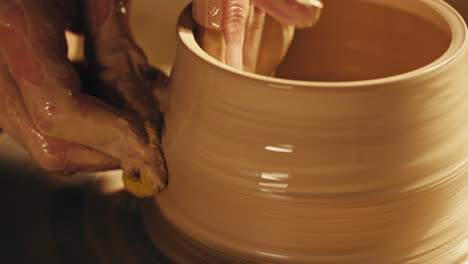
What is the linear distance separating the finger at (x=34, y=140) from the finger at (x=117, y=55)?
13 cm

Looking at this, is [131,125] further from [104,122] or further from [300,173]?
[300,173]

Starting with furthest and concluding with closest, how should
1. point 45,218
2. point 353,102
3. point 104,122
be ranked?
point 45,218
point 104,122
point 353,102

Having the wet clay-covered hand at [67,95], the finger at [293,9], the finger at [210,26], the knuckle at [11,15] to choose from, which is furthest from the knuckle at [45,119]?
the finger at [293,9]

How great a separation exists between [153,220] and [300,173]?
0.33m

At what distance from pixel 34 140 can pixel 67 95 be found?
10 cm

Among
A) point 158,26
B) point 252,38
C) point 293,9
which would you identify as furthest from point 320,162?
point 158,26

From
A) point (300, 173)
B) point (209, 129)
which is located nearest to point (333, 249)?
point (300, 173)

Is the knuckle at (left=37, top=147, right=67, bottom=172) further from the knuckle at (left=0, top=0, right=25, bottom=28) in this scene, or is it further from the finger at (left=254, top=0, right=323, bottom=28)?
the finger at (left=254, top=0, right=323, bottom=28)

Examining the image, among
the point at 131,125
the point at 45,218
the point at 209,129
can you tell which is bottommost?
the point at 45,218

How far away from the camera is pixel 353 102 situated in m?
0.91

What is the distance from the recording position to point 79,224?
1192 millimetres

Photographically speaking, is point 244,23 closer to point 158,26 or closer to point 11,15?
point 11,15

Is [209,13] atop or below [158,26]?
atop

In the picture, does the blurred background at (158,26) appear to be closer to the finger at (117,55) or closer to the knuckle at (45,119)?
the finger at (117,55)
